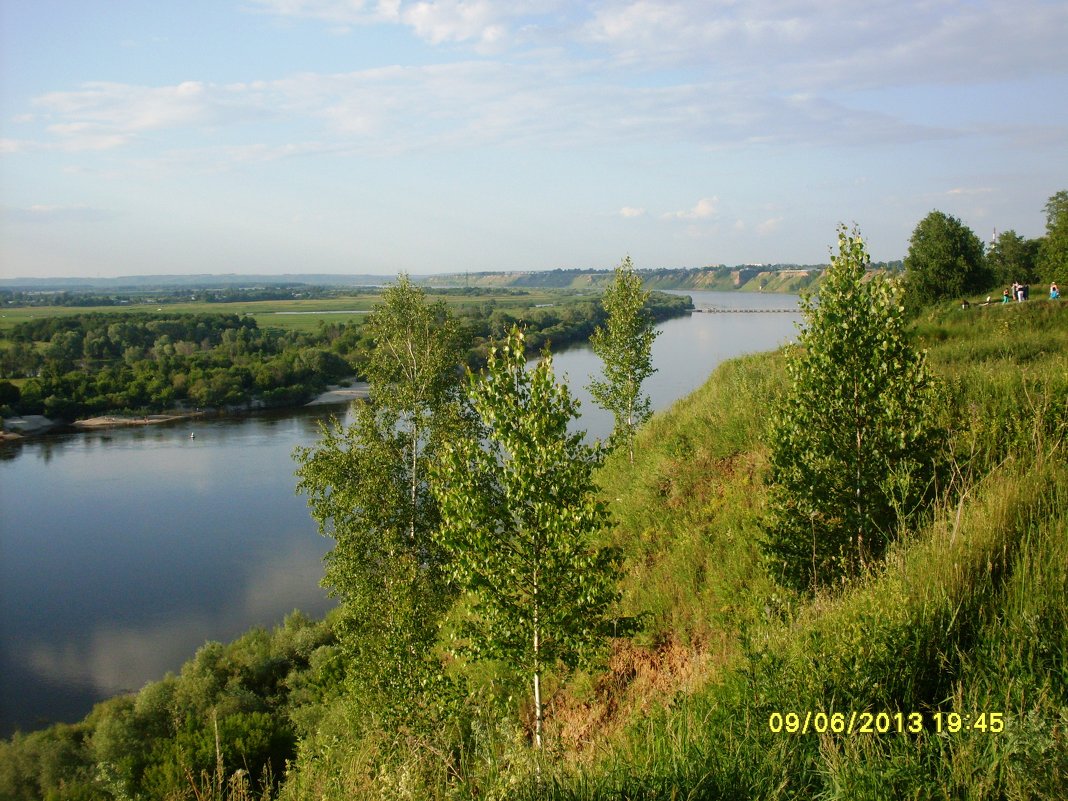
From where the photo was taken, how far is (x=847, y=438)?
608cm

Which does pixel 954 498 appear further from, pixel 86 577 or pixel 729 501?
pixel 86 577

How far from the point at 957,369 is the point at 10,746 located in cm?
2051

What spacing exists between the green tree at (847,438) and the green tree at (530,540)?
192 centimetres

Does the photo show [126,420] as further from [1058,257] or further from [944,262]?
[1058,257]

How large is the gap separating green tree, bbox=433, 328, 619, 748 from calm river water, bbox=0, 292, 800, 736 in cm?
697

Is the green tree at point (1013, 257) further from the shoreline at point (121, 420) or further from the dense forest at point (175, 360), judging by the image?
the shoreline at point (121, 420)

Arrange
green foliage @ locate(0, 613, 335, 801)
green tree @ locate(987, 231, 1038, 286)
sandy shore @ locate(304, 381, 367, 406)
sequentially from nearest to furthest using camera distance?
green foliage @ locate(0, 613, 335, 801) → green tree @ locate(987, 231, 1038, 286) → sandy shore @ locate(304, 381, 367, 406)

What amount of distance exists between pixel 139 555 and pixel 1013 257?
173 ft

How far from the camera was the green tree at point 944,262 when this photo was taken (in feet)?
115

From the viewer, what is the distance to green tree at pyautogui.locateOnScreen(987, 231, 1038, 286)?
4512cm

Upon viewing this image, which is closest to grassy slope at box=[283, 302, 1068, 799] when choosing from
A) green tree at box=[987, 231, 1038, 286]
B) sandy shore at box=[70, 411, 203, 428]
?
green tree at box=[987, 231, 1038, 286]

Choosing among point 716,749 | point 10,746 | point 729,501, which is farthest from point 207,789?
point 10,746

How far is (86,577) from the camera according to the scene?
27.8 m

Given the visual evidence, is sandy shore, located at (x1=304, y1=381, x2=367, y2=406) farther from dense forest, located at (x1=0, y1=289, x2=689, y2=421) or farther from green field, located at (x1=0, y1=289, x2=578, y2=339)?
green field, located at (x1=0, y1=289, x2=578, y2=339)
